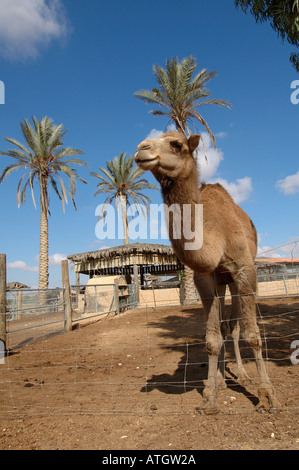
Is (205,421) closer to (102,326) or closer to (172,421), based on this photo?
(172,421)

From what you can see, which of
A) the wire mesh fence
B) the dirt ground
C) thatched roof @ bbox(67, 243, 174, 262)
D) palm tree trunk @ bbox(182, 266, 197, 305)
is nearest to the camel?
the dirt ground

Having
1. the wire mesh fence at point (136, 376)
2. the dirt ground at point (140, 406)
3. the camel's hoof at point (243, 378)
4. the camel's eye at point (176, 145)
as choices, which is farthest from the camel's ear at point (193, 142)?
the camel's hoof at point (243, 378)

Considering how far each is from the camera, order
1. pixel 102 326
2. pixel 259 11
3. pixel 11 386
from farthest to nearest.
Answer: pixel 102 326 → pixel 259 11 → pixel 11 386

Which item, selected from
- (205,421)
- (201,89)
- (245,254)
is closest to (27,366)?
(205,421)

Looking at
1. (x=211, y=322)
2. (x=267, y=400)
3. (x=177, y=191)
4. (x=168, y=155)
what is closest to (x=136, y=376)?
(x=211, y=322)

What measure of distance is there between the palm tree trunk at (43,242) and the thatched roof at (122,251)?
292 centimetres

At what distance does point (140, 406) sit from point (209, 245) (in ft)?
6.96

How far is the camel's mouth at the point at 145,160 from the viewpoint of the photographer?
3053 mm

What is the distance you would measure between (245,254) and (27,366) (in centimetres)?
533

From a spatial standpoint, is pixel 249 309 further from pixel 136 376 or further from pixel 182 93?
pixel 182 93

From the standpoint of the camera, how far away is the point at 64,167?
21.0 meters

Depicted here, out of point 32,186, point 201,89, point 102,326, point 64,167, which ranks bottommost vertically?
point 102,326

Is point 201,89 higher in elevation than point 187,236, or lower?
higher
